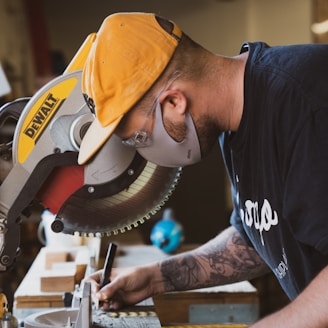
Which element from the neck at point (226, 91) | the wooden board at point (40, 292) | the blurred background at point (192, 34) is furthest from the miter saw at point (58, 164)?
the blurred background at point (192, 34)

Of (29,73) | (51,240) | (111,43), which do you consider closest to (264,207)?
(111,43)

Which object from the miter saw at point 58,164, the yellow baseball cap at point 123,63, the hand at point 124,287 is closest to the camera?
the yellow baseball cap at point 123,63

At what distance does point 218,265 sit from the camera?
2.12m

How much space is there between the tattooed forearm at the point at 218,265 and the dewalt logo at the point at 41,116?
0.65m

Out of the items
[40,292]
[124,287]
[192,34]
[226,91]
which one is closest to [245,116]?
[226,91]

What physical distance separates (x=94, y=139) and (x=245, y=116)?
32 cm

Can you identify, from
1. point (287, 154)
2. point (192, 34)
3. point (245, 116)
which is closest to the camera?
point (287, 154)

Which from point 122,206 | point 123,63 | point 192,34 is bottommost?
point 192,34

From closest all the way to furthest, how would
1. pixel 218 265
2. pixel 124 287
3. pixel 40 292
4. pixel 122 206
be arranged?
1. pixel 122 206
2. pixel 124 287
3. pixel 218 265
4. pixel 40 292

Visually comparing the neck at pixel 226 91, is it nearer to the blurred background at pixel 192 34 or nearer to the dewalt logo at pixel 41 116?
the dewalt logo at pixel 41 116

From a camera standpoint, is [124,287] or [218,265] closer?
[124,287]

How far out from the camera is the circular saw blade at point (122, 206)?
1.68 meters

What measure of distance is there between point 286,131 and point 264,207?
0.82 feet

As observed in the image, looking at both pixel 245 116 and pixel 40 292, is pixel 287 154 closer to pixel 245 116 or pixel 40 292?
pixel 245 116
